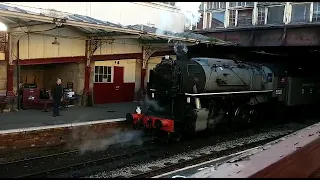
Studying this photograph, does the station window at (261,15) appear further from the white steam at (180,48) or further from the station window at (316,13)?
the white steam at (180,48)

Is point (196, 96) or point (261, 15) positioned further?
point (261, 15)

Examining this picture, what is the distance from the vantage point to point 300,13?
14320 mm

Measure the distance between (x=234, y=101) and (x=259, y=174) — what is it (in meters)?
10.5

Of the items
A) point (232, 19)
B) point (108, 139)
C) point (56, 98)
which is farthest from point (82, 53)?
point (232, 19)

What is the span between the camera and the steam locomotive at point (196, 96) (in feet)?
35.3

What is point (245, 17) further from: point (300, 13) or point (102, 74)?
point (102, 74)

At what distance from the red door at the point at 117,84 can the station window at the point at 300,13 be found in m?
8.50

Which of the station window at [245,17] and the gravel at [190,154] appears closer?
the gravel at [190,154]

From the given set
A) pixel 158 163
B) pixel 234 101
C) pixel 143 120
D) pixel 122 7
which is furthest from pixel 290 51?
pixel 158 163

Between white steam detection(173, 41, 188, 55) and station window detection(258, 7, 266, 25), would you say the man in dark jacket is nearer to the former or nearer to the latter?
white steam detection(173, 41, 188, 55)

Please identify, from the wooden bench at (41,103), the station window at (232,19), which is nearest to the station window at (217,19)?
the station window at (232,19)

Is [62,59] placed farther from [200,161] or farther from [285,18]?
[285,18]

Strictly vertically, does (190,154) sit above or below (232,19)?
below

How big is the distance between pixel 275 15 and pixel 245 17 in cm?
147
